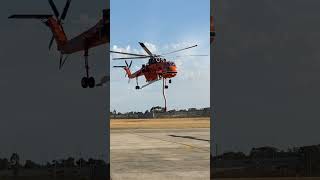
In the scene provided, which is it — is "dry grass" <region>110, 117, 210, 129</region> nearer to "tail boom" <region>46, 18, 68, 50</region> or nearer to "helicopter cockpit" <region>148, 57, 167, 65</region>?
"helicopter cockpit" <region>148, 57, 167, 65</region>

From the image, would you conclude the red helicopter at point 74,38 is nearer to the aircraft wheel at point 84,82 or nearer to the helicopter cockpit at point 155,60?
the aircraft wheel at point 84,82

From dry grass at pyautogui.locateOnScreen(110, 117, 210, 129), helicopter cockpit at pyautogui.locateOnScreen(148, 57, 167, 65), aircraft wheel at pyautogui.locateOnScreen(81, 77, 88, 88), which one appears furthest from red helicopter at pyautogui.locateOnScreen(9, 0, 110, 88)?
dry grass at pyautogui.locateOnScreen(110, 117, 210, 129)

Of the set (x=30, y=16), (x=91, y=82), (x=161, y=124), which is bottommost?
(x=161, y=124)

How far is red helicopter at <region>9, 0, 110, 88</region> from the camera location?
8.20 metres

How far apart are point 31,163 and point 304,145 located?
14.1ft

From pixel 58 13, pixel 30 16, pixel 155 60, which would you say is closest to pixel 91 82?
pixel 58 13

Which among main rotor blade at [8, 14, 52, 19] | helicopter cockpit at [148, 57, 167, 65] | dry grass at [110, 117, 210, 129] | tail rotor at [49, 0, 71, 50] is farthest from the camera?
dry grass at [110, 117, 210, 129]

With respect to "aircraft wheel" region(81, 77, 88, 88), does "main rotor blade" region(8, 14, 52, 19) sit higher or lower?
higher

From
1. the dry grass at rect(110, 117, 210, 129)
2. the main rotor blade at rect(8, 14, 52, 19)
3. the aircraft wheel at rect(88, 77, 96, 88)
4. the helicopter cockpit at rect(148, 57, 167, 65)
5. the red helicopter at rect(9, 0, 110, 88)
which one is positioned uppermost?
the helicopter cockpit at rect(148, 57, 167, 65)

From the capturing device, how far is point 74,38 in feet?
27.2

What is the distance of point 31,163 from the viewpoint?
26.9 feet

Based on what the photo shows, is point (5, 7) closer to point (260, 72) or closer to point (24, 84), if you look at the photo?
point (24, 84)

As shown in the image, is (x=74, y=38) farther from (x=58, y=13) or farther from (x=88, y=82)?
(x=88, y=82)

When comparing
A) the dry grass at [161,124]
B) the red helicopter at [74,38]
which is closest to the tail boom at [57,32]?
the red helicopter at [74,38]
